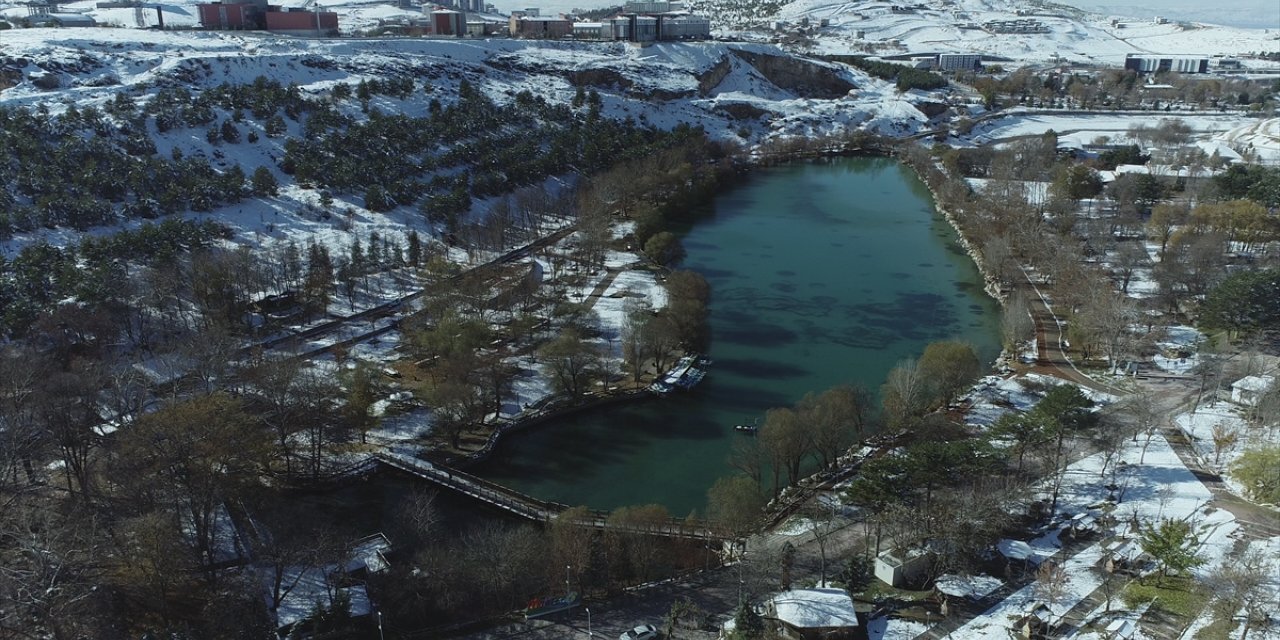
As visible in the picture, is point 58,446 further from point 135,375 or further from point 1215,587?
point 1215,587

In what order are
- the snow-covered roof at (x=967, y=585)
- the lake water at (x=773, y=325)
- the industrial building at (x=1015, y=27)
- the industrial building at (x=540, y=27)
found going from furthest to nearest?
the industrial building at (x=1015, y=27), the industrial building at (x=540, y=27), the lake water at (x=773, y=325), the snow-covered roof at (x=967, y=585)

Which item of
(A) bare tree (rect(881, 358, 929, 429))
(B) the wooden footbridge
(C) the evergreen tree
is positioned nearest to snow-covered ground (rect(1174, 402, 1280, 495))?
(A) bare tree (rect(881, 358, 929, 429))

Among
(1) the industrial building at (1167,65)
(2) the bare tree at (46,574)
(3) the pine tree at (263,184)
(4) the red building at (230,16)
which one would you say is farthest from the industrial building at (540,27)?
(2) the bare tree at (46,574)

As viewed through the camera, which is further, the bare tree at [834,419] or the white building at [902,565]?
the bare tree at [834,419]

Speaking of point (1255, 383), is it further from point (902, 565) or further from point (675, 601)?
point (675, 601)

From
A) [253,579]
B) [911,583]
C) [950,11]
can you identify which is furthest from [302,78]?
[950,11]

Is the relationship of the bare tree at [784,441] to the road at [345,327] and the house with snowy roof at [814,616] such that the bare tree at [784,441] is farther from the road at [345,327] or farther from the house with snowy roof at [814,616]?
the road at [345,327]

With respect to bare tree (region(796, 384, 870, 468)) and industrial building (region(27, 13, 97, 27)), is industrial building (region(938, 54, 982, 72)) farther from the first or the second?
bare tree (region(796, 384, 870, 468))
